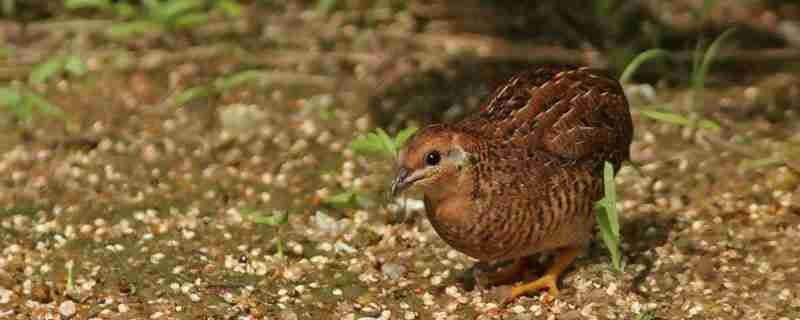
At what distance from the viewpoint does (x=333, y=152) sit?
586 cm

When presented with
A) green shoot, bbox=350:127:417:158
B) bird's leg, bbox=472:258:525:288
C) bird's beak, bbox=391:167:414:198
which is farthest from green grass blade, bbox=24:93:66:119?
bird's beak, bbox=391:167:414:198

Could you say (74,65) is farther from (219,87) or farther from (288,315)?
(288,315)

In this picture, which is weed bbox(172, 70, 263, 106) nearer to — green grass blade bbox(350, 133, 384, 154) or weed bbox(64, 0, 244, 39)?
weed bbox(64, 0, 244, 39)

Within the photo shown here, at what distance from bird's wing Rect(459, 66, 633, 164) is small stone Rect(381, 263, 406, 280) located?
2.37ft

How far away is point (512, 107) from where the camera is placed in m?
4.39

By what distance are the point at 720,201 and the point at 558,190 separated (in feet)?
4.05

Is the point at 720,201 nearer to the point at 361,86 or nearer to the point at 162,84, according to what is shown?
the point at 361,86

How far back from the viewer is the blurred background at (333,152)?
462 centimetres

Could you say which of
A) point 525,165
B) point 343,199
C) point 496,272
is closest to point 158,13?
point 343,199

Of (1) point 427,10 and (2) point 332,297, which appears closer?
(2) point 332,297

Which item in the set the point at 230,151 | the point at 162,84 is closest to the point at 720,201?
the point at 230,151

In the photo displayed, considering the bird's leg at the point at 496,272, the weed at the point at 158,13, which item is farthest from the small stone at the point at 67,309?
the weed at the point at 158,13

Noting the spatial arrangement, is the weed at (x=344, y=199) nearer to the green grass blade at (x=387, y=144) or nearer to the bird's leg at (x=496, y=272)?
the green grass blade at (x=387, y=144)

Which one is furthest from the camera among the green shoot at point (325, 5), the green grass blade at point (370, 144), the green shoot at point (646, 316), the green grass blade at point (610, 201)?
the green shoot at point (325, 5)
